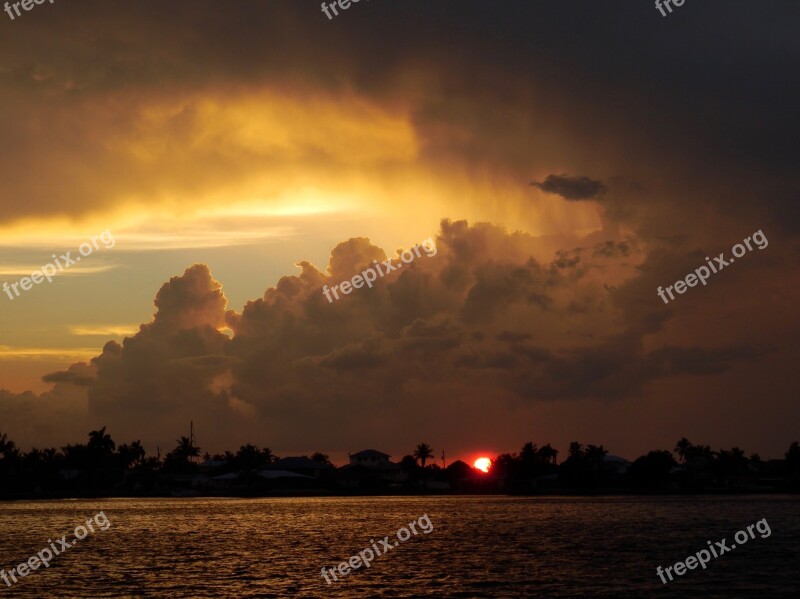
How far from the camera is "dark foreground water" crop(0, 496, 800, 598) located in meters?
52.2

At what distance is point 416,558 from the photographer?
69.0 metres

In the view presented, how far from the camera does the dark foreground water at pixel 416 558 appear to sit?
52.2 meters

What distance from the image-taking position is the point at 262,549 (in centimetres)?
7619

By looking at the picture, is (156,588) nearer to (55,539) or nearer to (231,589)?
(231,589)
